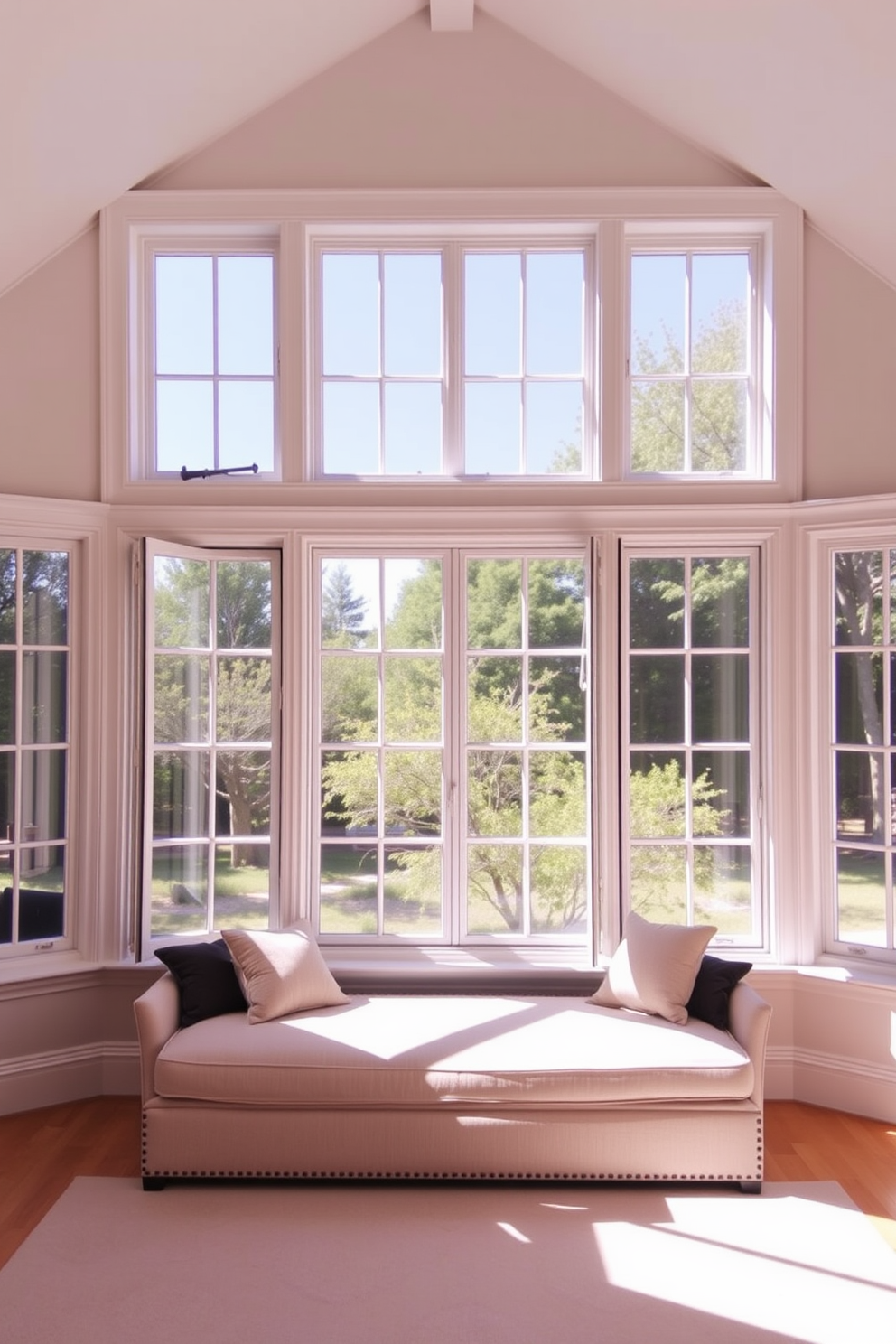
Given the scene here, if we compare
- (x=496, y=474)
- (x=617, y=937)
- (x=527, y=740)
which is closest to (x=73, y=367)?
(x=496, y=474)

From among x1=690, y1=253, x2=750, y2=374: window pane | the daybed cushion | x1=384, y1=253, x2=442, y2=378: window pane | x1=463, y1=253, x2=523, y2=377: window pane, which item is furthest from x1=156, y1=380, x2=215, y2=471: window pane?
the daybed cushion

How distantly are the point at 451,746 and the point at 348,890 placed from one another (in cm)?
83

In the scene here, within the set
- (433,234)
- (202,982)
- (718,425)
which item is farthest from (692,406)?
(202,982)

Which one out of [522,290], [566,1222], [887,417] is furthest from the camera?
[522,290]

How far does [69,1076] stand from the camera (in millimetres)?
4820

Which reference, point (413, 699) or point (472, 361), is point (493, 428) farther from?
point (413, 699)

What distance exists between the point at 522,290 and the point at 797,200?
1.29 meters

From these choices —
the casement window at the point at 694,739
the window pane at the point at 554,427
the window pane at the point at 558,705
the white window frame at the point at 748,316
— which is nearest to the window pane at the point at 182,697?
the window pane at the point at 558,705

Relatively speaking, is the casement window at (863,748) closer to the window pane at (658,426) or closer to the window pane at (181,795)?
the window pane at (658,426)

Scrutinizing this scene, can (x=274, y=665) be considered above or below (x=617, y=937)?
above

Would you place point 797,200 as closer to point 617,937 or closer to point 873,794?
point 873,794

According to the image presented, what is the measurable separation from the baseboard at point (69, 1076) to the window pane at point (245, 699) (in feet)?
4.86

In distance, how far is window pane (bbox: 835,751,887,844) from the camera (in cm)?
485

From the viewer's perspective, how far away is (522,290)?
16.9 feet
